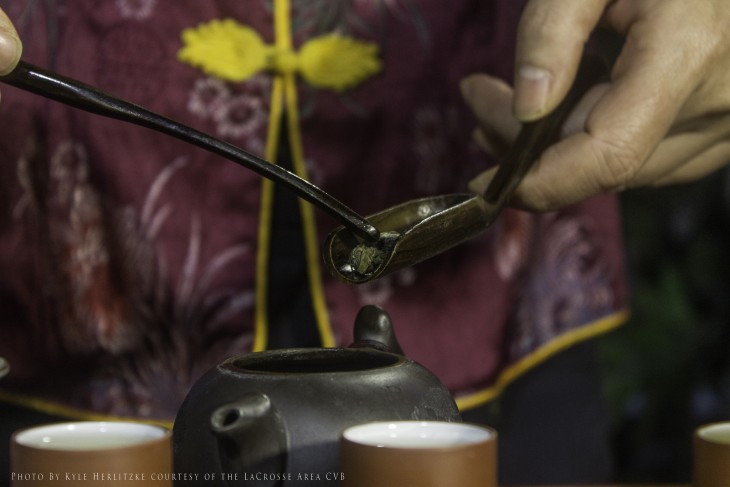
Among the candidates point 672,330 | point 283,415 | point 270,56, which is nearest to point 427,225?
point 283,415

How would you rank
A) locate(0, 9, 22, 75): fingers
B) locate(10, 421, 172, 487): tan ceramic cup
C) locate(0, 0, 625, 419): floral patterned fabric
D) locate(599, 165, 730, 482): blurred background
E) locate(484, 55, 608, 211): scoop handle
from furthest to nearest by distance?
locate(599, 165, 730, 482): blurred background < locate(0, 0, 625, 419): floral patterned fabric < locate(484, 55, 608, 211): scoop handle < locate(0, 9, 22, 75): fingers < locate(10, 421, 172, 487): tan ceramic cup

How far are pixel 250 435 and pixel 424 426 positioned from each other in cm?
9

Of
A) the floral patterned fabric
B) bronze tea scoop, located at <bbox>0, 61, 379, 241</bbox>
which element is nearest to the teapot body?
bronze tea scoop, located at <bbox>0, 61, 379, 241</bbox>

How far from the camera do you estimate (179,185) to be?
3.10 feet

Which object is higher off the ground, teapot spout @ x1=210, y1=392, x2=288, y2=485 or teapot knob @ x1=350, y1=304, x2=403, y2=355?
teapot knob @ x1=350, y1=304, x2=403, y2=355

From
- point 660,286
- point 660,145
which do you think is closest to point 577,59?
point 660,145

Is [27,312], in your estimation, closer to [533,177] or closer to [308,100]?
[308,100]

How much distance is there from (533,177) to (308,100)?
24 cm

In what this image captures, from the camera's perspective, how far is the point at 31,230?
3.10 feet

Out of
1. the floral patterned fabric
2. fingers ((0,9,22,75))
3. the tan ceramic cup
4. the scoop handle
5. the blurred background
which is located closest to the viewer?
the tan ceramic cup

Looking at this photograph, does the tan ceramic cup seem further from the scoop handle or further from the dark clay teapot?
the scoop handle

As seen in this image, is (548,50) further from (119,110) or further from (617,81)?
(119,110)

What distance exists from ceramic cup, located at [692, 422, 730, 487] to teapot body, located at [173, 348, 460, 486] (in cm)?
14

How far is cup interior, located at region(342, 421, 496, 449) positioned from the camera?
0.52 m
